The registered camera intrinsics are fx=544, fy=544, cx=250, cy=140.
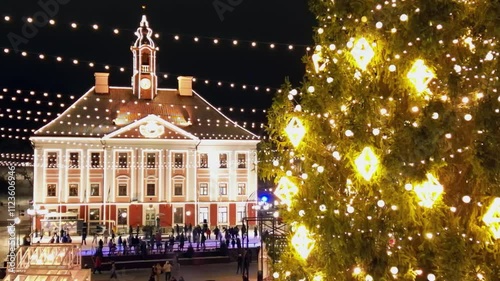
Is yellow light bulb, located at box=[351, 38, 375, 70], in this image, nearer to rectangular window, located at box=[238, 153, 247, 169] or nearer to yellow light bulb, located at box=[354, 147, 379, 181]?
yellow light bulb, located at box=[354, 147, 379, 181]

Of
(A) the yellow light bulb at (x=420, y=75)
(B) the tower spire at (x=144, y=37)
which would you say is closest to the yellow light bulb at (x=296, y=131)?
(A) the yellow light bulb at (x=420, y=75)

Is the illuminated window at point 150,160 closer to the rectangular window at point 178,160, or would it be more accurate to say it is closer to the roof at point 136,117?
the rectangular window at point 178,160

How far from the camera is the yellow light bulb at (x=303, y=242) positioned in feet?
22.3

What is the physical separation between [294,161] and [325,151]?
1.96ft

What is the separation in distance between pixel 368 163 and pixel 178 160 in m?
37.9

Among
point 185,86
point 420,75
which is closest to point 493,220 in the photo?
point 420,75

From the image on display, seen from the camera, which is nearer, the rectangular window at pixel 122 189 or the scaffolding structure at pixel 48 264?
the scaffolding structure at pixel 48 264

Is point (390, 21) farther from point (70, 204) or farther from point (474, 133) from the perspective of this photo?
point (70, 204)

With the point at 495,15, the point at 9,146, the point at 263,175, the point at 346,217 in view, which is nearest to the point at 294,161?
the point at 263,175

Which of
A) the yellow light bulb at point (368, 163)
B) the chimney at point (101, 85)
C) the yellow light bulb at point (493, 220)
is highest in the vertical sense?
the chimney at point (101, 85)

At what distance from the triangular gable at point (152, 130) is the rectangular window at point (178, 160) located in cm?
158

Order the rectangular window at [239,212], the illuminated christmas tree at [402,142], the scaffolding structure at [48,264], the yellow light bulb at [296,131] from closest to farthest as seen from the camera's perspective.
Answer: the illuminated christmas tree at [402,142], the yellow light bulb at [296,131], the scaffolding structure at [48,264], the rectangular window at [239,212]

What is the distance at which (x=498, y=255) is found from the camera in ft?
19.0

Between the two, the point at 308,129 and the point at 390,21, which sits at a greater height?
the point at 390,21
